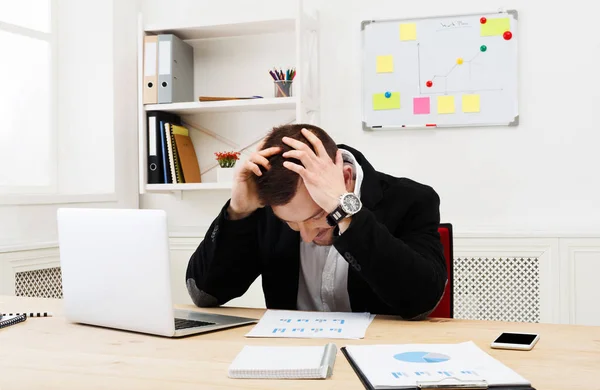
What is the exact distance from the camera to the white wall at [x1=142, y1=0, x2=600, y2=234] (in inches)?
106

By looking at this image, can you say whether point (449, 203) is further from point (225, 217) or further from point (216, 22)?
point (225, 217)

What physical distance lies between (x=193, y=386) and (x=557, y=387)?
19.9 inches

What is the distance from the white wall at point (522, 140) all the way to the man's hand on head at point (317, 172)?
1568mm

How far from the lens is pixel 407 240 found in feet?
5.15

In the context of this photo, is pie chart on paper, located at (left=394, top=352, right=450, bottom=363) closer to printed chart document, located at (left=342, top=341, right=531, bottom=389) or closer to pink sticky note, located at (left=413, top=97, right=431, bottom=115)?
printed chart document, located at (left=342, top=341, right=531, bottom=389)

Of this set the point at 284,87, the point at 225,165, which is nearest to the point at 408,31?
the point at 284,87

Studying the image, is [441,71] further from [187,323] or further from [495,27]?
[187,323]

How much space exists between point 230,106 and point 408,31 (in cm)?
84

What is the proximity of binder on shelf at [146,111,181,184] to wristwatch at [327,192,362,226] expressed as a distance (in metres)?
1.76

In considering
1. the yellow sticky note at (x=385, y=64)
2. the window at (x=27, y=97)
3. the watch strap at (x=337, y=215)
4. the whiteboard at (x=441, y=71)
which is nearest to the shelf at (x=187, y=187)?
the window at (x=27, y=97)

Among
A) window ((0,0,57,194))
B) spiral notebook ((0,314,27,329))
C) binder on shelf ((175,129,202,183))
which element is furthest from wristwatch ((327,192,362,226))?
window ((0,0,57,194))

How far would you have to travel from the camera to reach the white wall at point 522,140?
2.69m

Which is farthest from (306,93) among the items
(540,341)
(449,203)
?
(540,341)

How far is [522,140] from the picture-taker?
108 inches
